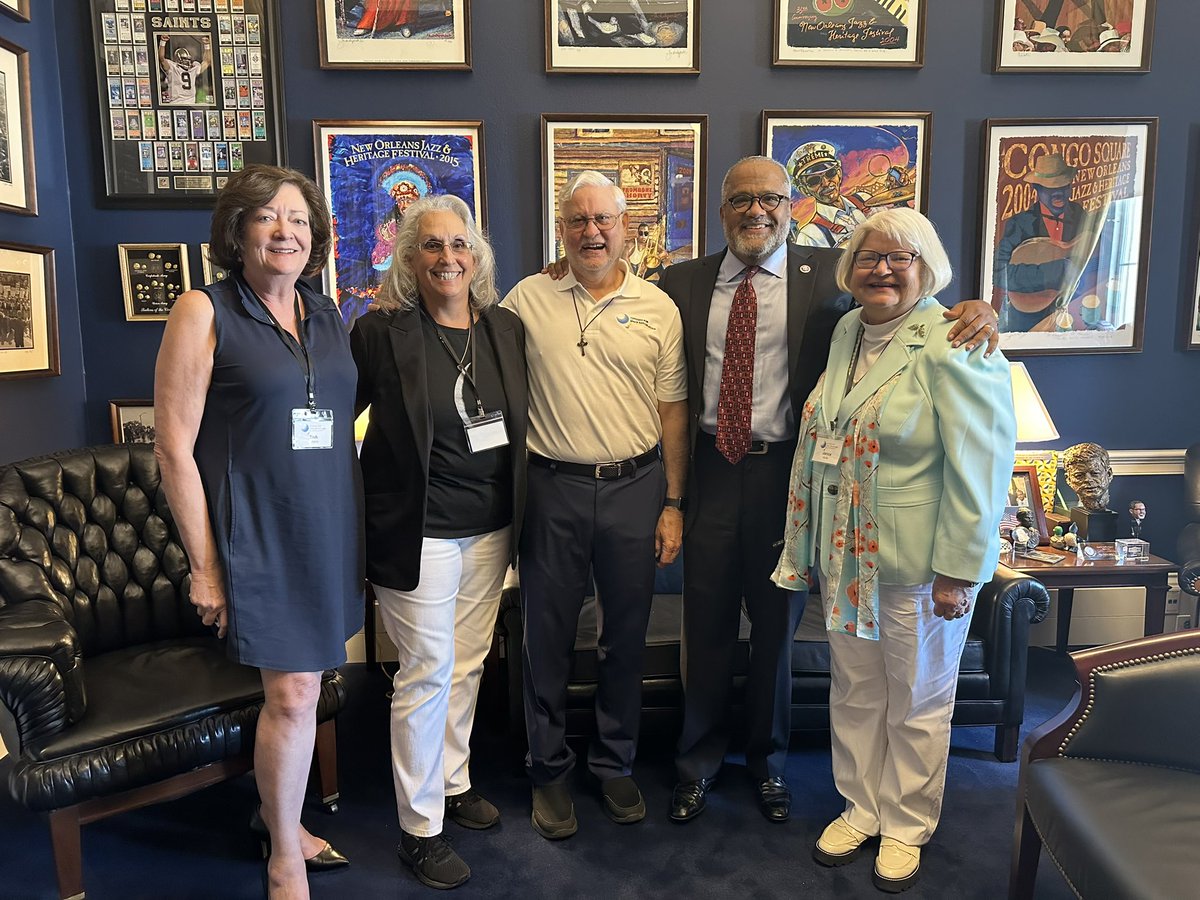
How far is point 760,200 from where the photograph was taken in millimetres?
2230

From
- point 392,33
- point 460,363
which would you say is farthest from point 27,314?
point 460,363

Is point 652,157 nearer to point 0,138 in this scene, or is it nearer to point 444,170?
point 444,170

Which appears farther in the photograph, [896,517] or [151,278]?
[151,278]

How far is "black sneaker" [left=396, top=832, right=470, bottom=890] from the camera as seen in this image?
216cm

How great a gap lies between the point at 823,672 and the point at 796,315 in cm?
121

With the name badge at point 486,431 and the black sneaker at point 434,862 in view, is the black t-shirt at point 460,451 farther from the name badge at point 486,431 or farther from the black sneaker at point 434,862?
the black sneaker at point 434,862

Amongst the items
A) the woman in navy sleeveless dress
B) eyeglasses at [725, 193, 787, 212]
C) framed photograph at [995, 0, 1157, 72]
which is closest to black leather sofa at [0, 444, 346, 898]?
the woman in navy sleeveless dress

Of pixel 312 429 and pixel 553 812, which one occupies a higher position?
pixel 312 429

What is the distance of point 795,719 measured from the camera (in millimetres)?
2721

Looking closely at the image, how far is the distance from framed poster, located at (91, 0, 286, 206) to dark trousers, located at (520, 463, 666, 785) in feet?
6.96

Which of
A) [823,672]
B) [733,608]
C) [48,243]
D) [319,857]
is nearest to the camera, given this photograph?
[319,857]

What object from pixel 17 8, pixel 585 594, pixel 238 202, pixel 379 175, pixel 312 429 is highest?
pixel 17 8

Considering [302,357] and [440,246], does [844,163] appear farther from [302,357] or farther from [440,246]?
[302,357]

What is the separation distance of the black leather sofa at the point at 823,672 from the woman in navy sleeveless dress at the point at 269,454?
89cm
